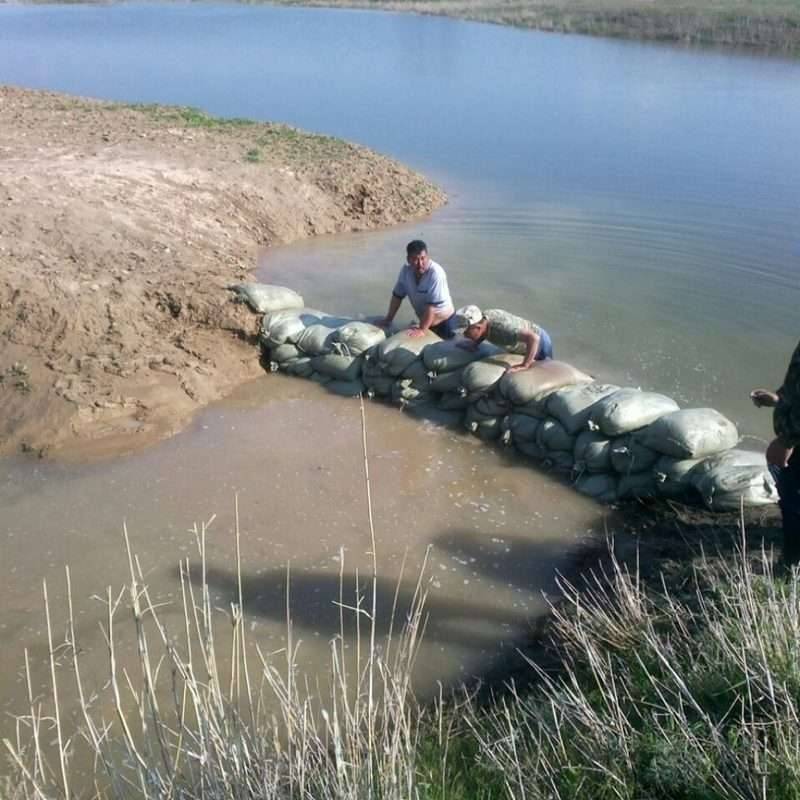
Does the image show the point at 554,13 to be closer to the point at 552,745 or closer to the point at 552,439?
the point at 552,439

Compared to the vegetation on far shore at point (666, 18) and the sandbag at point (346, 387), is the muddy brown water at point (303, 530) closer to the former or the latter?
the sandbag at point (346, 387)

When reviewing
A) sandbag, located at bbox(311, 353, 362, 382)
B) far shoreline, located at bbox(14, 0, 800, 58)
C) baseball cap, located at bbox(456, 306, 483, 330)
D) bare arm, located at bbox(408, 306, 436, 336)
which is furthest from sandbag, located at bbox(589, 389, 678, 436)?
far shoreline, located at bbox(14, 0, 800, 58)

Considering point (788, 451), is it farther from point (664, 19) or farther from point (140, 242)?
point (664, 19)

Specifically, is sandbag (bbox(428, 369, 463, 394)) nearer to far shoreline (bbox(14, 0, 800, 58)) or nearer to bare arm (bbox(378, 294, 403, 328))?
bare arm (bbox(378, 294, 403, 328))

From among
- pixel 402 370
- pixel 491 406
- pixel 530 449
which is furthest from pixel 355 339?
pixel 530 449

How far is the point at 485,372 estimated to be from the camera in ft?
22.2

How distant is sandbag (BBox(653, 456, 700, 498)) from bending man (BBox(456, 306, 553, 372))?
1.27m

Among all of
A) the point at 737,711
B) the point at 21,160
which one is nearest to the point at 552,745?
the point at 737,711

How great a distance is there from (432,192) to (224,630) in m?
9.13

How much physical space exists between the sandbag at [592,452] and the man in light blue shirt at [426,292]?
5.42ft

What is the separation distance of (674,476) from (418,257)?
8.73ft

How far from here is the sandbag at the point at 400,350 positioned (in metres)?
Result: 7.23

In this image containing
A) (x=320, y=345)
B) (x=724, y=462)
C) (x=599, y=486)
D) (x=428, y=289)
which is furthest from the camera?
(x=320, y=345)

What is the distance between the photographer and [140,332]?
26.3 feet
